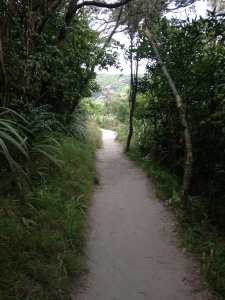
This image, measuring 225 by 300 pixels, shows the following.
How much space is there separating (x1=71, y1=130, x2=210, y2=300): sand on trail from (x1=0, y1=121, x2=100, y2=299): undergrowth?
23 cm

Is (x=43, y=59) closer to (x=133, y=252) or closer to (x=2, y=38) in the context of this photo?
(x=2, y=38)

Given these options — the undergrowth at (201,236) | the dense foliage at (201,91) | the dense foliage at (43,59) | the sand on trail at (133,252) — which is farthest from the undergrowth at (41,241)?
the dense foliage at (201,91)

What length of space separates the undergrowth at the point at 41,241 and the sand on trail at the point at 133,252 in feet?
0.74

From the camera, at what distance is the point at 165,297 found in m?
1.93

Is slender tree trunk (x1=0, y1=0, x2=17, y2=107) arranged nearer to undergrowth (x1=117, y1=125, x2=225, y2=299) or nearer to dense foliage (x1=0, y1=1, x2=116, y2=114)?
dense foliage (x1=0, y1=1, x2=116, y2=114)

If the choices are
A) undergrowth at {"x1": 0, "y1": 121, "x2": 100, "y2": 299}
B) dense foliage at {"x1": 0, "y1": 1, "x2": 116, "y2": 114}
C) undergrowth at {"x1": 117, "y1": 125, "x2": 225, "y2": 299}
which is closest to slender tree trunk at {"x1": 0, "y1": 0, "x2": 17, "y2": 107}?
dense foliage at {"x1": 0, "y1": 1, "x2": 116, "y2": 114}

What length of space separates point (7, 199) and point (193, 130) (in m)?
3.84

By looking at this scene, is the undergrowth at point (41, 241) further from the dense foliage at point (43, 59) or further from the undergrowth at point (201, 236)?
the dense foliage at point (43, 59)

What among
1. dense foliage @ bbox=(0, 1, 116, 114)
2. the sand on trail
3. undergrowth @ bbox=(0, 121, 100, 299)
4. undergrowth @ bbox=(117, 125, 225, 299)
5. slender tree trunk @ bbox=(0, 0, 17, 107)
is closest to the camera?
undergrowth @ bbox=(0, 121, 100, 299)

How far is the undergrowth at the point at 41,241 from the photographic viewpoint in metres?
1.63

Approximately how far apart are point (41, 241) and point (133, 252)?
121 centimetres

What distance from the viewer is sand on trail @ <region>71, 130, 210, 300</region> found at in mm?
1976

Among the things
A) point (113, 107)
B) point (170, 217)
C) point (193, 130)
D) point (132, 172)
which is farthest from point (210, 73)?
point (113, 107)

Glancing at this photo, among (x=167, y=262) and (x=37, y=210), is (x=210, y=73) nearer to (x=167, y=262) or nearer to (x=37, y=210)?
(x=167, y=262)
